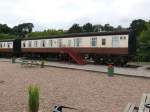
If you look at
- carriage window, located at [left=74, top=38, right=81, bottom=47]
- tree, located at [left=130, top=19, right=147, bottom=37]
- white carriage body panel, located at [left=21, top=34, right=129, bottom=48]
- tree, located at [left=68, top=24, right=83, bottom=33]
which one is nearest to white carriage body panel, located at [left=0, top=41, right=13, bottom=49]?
white carriage body panel, located at [left=21, top=34, right=129, bottom=48]

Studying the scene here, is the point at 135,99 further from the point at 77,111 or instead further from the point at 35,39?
the point at 35,39

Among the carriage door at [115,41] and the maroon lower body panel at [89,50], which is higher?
the carriage door at [115,41]

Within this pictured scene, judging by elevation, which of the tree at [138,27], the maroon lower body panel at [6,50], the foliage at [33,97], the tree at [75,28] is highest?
the tree at [75,28]

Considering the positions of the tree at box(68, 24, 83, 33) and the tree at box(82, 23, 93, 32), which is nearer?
the tree at box(68, 24, 83, 33)

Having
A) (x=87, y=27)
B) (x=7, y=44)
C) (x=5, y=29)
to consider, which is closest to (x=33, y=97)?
(x=7, y=44)

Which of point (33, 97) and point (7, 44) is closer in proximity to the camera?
point (33, 97)

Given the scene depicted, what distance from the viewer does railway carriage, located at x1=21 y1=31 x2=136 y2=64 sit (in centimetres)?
2697

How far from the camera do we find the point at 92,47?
97.5 feet

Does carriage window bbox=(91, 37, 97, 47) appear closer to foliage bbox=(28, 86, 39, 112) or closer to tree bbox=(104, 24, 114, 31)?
foliage bbox=(28, 86, 39, 112)

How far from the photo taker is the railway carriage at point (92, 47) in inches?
1062

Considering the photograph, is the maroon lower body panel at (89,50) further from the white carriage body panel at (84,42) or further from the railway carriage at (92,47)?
the white carriage body panel at (84,42)

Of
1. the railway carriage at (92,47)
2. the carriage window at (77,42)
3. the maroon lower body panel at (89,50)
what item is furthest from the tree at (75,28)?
the carriage window at (77,42)

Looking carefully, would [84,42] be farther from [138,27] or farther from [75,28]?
[75,28]

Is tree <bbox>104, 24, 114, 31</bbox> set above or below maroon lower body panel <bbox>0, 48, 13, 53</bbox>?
above
